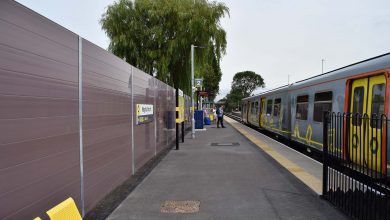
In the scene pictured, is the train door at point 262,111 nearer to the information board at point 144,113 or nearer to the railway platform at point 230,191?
the railway platform at point 230,191

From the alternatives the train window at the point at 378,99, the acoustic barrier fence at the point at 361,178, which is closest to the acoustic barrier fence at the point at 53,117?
the acoustic barrier fence at the point at 361,178

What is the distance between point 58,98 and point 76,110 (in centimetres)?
58

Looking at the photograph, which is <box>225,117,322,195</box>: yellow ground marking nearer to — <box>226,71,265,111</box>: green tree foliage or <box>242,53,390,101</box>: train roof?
<box>242,53,390,101</box>: train roof

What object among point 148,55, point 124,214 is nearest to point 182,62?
point 148,55

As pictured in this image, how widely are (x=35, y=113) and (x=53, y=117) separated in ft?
1.32

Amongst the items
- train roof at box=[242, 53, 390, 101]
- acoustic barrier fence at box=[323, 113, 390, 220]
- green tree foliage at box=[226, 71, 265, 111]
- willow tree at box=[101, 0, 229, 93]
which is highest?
green tree foliage at box=[226, 71, 265, 111]

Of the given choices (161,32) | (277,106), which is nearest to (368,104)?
(277,106)

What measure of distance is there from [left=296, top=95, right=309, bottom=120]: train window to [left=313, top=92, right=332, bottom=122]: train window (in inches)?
39.2

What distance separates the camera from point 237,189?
22.6 feet

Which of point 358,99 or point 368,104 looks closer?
point 368,104

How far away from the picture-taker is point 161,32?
24.0 metres

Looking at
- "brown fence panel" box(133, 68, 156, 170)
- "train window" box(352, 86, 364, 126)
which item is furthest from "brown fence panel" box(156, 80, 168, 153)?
"train window" box(352, 86, 364, 126)

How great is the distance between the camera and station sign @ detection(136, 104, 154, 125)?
29.0 feet

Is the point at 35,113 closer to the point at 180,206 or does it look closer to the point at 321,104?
the point at 180,206
